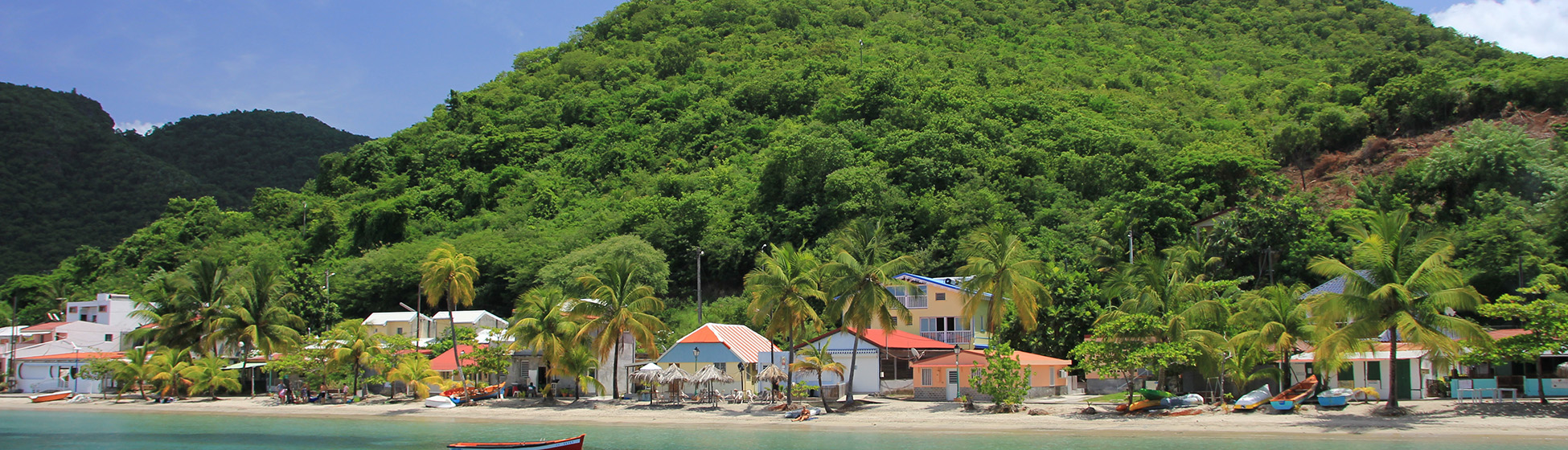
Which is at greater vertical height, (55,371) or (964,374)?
(964,374)

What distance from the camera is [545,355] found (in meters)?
36.5

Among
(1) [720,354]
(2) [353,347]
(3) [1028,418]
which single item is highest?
(2) [353,347]

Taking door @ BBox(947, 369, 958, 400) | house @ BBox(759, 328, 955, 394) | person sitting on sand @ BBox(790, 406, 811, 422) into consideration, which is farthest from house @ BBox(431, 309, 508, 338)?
door @ BBox(947, 369, 958, 400)

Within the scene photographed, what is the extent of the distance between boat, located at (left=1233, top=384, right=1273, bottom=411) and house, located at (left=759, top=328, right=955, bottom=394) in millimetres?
10869

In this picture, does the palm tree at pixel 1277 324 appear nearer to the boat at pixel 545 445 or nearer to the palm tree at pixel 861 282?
the palm tree at pixel 861 282

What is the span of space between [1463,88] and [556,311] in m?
49.8

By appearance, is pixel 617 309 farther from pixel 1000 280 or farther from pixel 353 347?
pixel 1000 280

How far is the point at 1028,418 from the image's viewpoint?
29.8m

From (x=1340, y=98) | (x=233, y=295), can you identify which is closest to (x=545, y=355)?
(x=233, y=295)

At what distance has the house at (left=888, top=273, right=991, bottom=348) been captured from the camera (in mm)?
42625

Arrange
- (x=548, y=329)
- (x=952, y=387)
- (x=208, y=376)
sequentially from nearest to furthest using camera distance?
(x=952, y=387) < (x=548, y=329) < (x=208, y=376)

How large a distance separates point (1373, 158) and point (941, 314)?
2774cm

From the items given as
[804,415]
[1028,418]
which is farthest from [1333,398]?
[804,415]

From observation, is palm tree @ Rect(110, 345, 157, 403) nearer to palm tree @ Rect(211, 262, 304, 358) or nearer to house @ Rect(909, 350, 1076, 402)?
palm tree @ Rect(211, 262, 304, 358)
